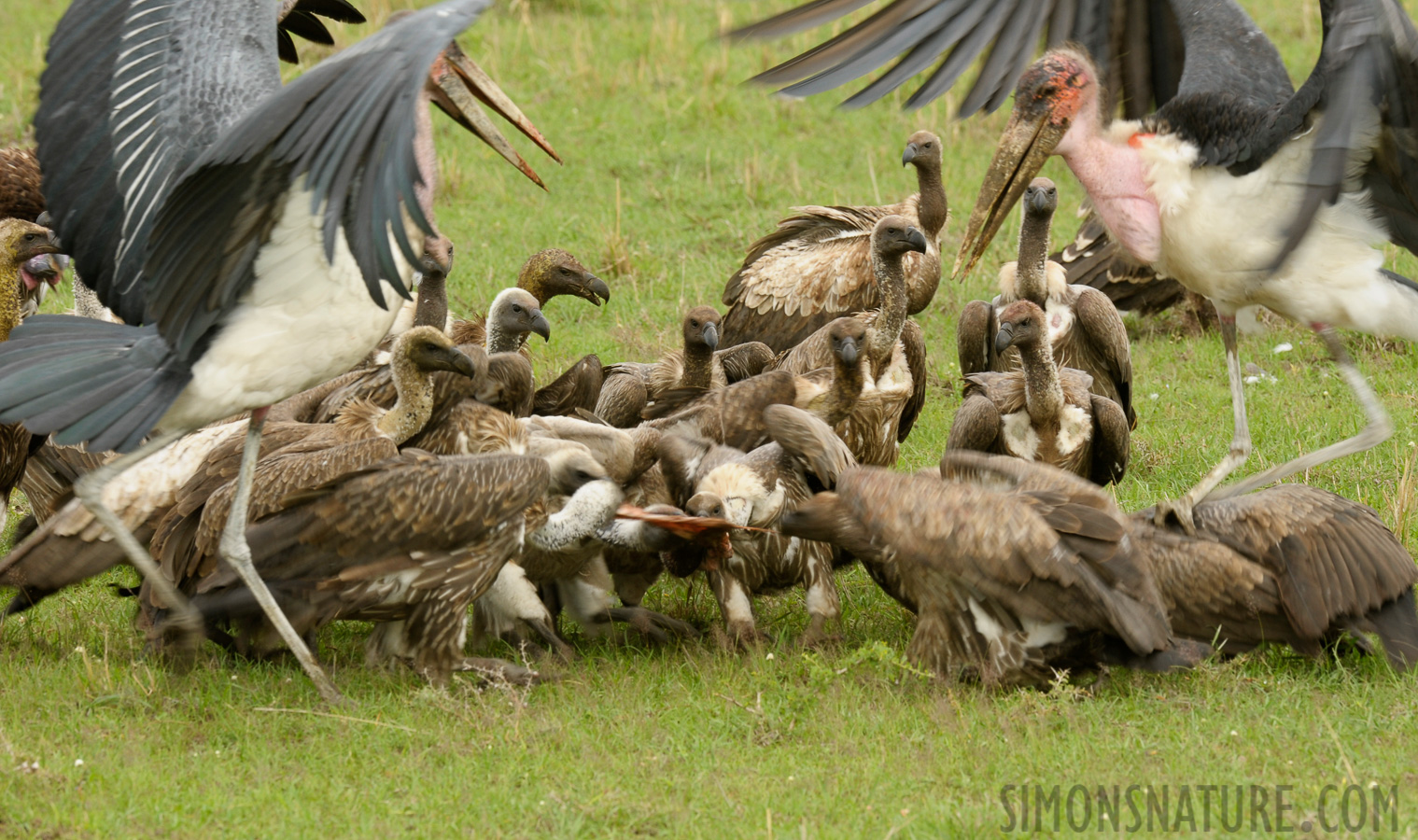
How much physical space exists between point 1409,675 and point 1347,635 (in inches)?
10.4

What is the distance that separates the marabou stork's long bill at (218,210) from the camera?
4273 millimetres

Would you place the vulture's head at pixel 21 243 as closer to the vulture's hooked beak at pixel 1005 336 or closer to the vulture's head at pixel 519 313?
the vulture's head at pixel 519 313

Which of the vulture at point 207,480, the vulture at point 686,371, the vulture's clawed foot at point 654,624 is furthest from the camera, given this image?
the vulture at point 686,371

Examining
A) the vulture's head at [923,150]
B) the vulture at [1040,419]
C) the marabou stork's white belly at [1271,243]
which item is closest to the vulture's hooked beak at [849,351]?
the vulture at [1040,419]

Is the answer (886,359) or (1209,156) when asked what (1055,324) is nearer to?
(886,359)

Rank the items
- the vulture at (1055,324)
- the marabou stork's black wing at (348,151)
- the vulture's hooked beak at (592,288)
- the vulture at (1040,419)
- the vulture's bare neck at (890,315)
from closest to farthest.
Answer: the marabou stork's black wing at (348,151) → the vulture at (1040,419) → the vulture's bare neck at (890,315) → the vulture at (1055,324) → the vulture's hooked beak at (592,288)

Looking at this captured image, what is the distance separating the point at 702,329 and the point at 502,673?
7.64 ft

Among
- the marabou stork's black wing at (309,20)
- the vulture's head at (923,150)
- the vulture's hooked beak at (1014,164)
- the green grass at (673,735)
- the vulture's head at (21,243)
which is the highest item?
the marabou stork's black wing at (309,20)

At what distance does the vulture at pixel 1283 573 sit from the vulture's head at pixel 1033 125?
1.17m

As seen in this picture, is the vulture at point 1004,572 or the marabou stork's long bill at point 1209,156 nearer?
the vulture at point 1004,572

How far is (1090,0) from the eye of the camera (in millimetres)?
6133

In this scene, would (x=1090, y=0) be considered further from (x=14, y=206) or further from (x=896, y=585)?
(x=14, y=206)

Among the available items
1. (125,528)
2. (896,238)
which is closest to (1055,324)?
(896,238)

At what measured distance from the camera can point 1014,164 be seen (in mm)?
5852
